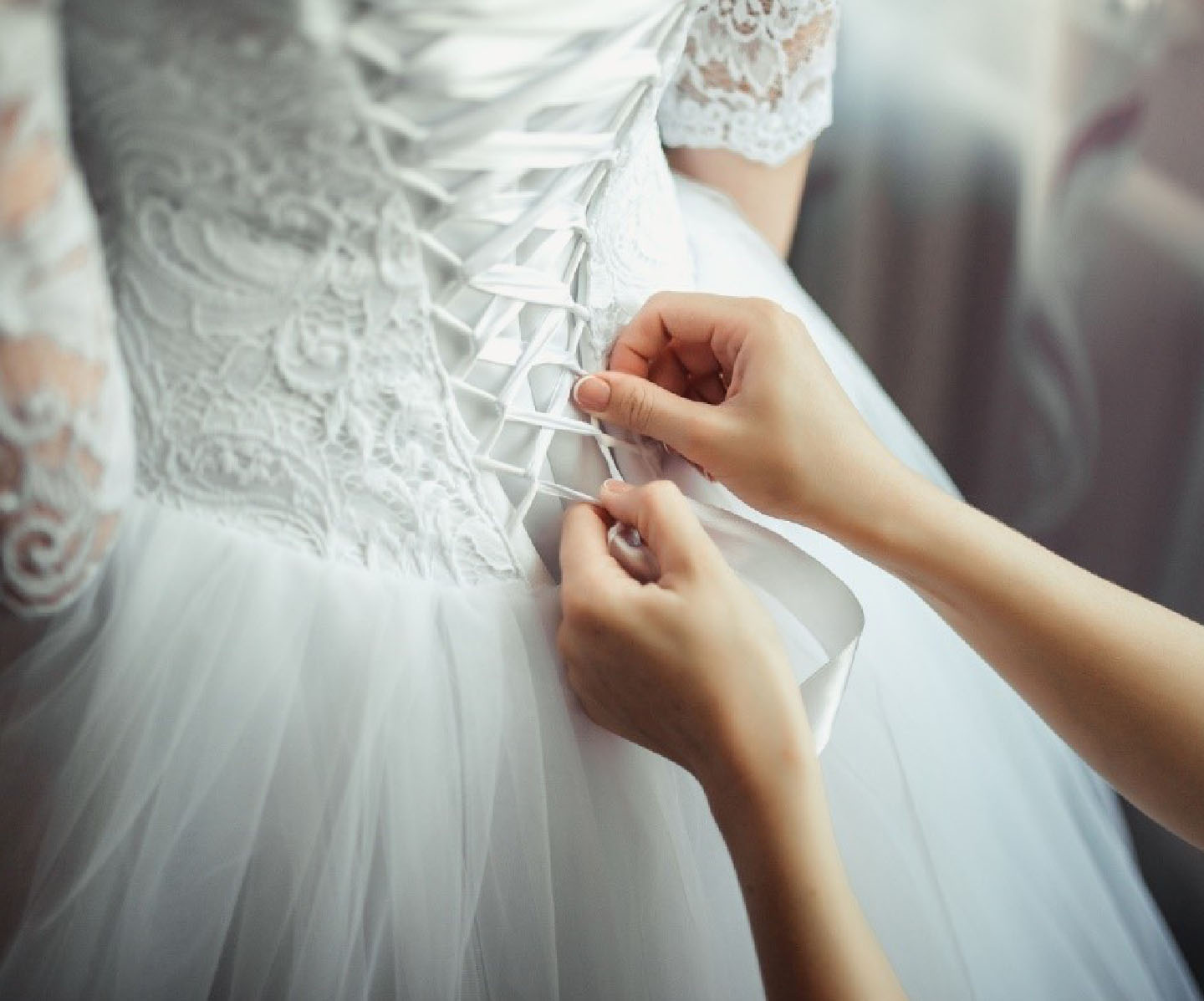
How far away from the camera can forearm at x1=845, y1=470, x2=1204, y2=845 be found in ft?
1.95

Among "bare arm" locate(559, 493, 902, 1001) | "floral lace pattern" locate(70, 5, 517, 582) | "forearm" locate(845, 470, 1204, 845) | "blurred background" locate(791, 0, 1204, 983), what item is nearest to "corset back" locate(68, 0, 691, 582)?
"floral lace pattern" locate(70, 5, 517, 582)

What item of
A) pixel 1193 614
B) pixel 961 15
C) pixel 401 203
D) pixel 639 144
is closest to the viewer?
pixel 401 203

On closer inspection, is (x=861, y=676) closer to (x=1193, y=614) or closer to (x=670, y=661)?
(x=670, y=661)

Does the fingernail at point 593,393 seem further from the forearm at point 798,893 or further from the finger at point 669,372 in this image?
the forearm at point 798,893

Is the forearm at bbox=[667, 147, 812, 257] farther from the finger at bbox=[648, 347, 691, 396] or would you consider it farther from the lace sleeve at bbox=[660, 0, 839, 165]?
the finger at bbox=[648, 347, 691, 396]

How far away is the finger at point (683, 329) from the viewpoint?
622 millimetres

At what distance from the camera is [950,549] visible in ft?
1.97

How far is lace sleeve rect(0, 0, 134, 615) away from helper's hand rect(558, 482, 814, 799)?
232 mm

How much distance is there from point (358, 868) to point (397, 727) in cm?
7

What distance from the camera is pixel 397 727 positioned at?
1.75 ft

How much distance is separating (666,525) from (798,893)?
192mm

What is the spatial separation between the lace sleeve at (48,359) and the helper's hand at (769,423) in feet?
0.89

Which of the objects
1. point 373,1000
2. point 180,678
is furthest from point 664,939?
point 180,678

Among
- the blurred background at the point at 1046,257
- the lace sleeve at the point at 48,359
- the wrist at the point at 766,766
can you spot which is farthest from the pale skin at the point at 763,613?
the blurred background at the point at 1046,257
